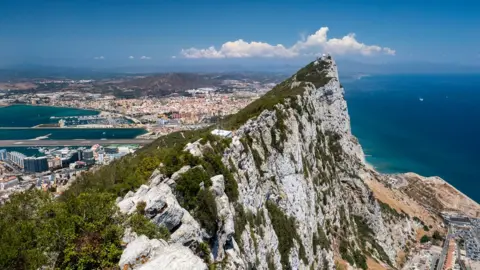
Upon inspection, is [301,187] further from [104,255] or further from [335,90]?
[335,90]

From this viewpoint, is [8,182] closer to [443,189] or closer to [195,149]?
[195,149]

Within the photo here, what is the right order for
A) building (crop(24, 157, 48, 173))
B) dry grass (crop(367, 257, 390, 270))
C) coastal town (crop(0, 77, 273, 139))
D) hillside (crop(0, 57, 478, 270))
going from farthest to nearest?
coastal town (crop(0, 77, 273, 139)) → building (crop(24, 157, 48, 173)) → dry grass (crop(367, 257, 390, 270)) → hillside (crop(0, 57, 478, 270))

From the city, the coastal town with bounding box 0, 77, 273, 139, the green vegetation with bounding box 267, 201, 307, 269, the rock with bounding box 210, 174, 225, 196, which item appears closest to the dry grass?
the green vegetation with bounding box 267, 201, 307, 269

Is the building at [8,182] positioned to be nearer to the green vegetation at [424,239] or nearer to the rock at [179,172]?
the rock at [179,172]

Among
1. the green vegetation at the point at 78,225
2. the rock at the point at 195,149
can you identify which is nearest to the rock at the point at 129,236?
the green vegetation at the point at 78,225

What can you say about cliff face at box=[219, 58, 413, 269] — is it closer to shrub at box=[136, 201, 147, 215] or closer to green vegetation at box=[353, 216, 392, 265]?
green vegetation at box=[353, 216, 392, 265]
